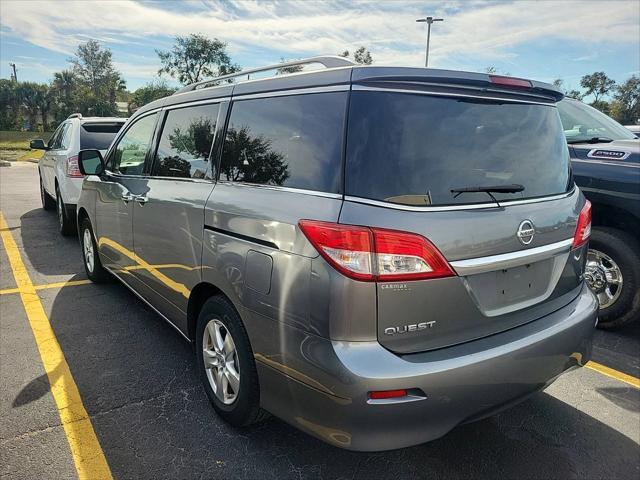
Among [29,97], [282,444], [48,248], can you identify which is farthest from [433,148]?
[29,97]

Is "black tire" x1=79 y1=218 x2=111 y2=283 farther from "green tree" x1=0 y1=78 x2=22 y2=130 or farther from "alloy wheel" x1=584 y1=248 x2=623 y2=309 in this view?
"green tree" x1=0 y1=78 x2=22 y2=130

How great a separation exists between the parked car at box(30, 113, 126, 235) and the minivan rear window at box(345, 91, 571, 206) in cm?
563

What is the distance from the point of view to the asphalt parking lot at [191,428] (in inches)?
93.6

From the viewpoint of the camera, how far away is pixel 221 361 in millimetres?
2648

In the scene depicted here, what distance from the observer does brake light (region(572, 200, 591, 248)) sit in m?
2.56

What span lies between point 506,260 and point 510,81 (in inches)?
35.3

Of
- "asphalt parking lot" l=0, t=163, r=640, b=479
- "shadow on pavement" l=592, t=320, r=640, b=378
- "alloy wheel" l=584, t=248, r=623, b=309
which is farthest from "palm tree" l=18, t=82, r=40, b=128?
"shadow on pavement" l=592, t=320, r=640, b=378

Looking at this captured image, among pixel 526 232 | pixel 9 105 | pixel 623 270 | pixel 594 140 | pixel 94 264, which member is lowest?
pixel 94 264

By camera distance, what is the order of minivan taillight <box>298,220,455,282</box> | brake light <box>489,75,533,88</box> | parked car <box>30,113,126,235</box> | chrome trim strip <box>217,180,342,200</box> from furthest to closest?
parked car <box>30,113,126,235</box> < brake light <box>489,75,533,88</box> < chrome trim strip <box>217,180,342,200</box> < minivan taillight <box>298,220,455,282</box>

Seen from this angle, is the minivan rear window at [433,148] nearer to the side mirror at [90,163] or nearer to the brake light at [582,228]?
the brake light at [582,228]

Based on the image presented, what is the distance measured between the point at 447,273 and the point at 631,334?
3314 mm

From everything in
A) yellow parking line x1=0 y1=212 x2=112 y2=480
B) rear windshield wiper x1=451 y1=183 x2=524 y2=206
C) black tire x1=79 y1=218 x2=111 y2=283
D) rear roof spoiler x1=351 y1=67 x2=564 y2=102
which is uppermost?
rear roof spoiler x1=351 y1=67 x2=564 y2=102

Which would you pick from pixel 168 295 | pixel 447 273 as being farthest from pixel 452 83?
pixel 168 295

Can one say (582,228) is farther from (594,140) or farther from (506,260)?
(594,140)
